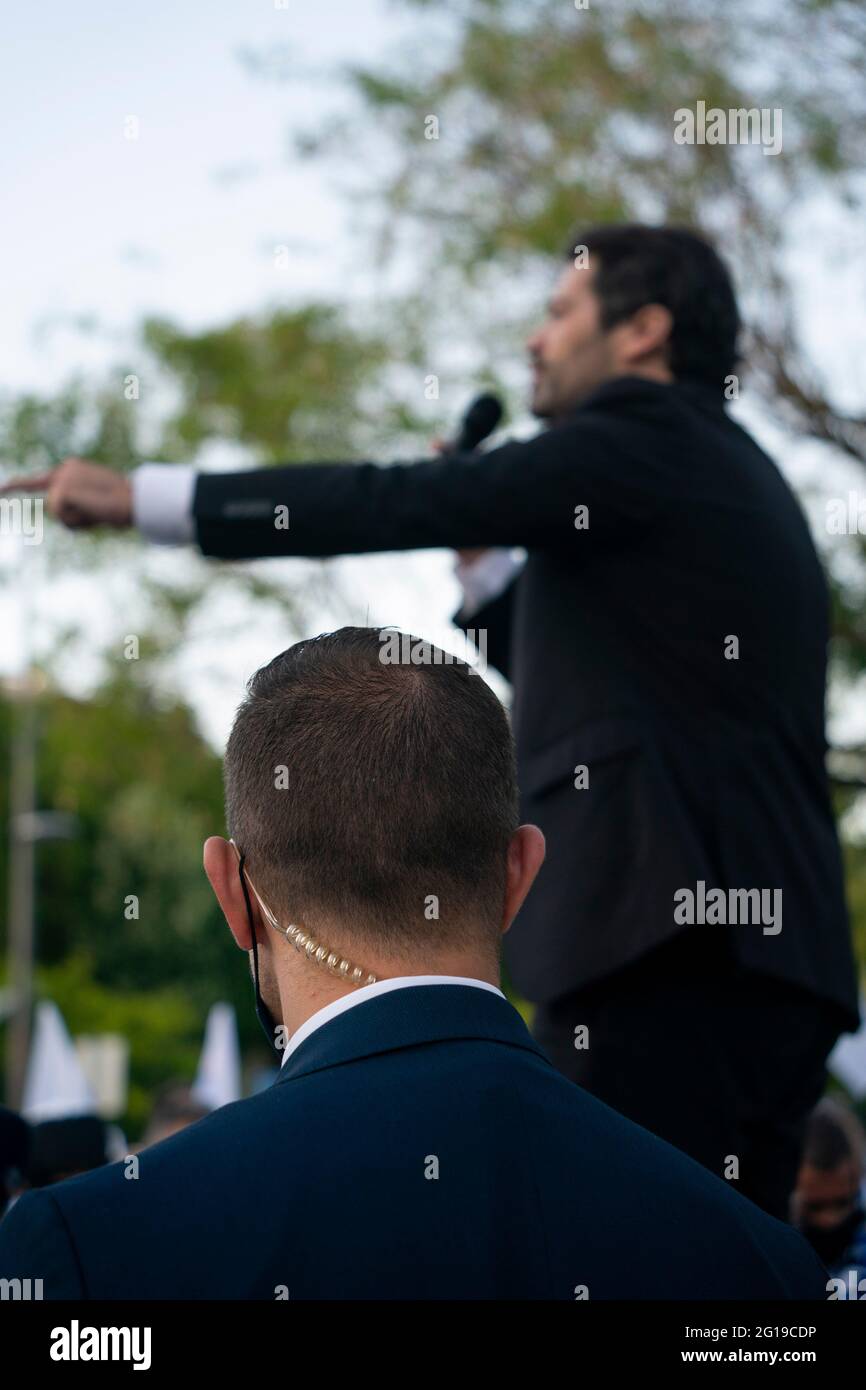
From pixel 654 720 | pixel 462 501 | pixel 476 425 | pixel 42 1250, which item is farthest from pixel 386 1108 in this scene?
pixel 476 425

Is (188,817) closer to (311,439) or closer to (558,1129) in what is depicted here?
(311,439)

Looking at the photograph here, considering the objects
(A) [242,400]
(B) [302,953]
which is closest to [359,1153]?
(B) [302,953]

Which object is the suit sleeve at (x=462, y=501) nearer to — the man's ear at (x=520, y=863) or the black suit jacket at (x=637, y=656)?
the black suit jacket at (x=637, y=656)

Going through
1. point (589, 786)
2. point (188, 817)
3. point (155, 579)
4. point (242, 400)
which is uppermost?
point (242, 400)

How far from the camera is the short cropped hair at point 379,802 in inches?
65.2

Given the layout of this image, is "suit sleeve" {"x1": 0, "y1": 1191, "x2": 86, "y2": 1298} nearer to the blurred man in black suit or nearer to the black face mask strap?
the black face mask strap

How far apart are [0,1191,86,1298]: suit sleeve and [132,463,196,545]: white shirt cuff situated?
5.69ft

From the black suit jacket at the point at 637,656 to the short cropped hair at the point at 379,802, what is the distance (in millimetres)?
1024

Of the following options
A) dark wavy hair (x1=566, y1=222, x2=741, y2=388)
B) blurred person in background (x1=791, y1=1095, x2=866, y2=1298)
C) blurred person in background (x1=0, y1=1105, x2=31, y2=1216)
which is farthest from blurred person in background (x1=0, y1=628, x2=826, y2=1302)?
blurred person in background (x1=791, y1=1095, x2=866, y2=1298)

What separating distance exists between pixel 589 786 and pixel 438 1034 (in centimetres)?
124

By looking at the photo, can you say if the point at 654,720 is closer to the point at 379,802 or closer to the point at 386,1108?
the point at 379,802

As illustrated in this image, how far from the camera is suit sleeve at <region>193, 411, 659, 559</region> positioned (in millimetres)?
2850

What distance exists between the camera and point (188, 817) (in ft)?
58.4

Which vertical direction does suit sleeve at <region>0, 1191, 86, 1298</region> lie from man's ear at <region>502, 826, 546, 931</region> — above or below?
below
